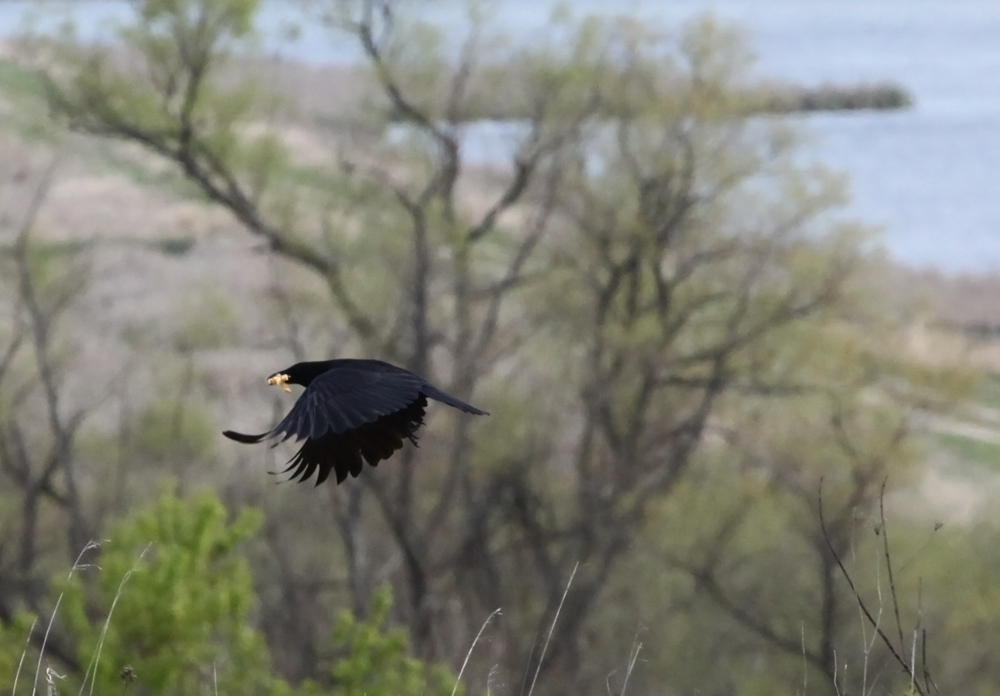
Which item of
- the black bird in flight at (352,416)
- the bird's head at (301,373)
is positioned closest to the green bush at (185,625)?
the bird's head at (301,373)

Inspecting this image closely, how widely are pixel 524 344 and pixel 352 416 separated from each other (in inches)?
580

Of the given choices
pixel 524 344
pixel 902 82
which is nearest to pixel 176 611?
pixel 524 344

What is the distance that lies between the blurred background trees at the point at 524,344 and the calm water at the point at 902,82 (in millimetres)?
562

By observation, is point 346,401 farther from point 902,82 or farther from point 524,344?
point 902,82

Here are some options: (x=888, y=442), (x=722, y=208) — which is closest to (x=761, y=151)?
(x=722, y=208)

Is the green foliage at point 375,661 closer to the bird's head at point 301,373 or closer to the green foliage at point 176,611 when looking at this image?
the green foliage at point 176,611

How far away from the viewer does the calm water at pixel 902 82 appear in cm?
1850

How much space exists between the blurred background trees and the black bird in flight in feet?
42.4

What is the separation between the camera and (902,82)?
24.8 m

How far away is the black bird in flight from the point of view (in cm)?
355

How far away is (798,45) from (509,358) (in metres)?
8.60

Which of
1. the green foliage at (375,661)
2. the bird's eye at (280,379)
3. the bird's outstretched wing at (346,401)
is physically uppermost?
the bird's outstretched wing at (346,401)

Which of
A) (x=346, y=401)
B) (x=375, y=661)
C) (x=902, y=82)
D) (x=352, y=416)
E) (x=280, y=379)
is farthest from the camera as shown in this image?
(x=902, y=82)

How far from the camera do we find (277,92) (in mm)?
17672
